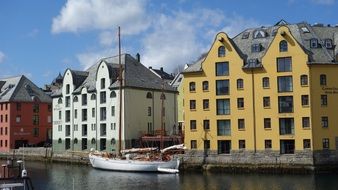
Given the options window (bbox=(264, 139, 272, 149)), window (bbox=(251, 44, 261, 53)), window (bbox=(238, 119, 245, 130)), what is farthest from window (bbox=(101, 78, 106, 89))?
window (bbox=(264, 139, 272, 149))

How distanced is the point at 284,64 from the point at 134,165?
25258 millimetres

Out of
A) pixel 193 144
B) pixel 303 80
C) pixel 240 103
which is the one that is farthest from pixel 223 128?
pixel 303 80

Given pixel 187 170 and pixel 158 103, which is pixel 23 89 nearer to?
pixel 158 103

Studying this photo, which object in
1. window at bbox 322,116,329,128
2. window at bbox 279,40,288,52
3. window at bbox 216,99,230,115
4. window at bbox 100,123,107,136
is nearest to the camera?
window at bbox 322,116,329,128

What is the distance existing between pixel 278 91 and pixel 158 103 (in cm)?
3131

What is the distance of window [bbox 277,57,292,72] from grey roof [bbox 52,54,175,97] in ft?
96.9

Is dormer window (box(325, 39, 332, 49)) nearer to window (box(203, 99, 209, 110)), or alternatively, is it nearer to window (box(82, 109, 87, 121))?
window (box(203, 99, 209, 110))

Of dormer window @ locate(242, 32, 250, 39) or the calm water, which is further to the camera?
dormer window @ locate(242, 32, 250, 39)

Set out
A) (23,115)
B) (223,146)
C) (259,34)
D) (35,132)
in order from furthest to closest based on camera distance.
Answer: (35,132) → (23,115) → (259,34) → (223,146)

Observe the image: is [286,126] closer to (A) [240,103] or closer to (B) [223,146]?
(A) [240,103]

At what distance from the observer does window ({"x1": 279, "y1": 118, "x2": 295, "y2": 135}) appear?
65.1 meters

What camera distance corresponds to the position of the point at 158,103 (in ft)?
304

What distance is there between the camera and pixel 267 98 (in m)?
67.2

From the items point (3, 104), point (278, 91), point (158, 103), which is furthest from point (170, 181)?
point (3, 104)
